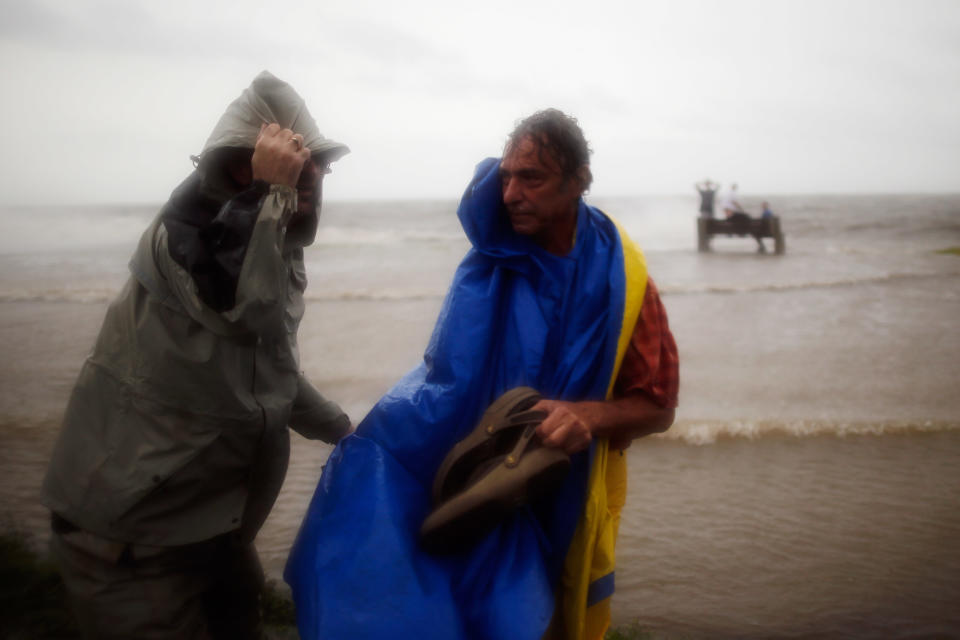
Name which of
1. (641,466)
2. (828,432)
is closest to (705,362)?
(828,432)

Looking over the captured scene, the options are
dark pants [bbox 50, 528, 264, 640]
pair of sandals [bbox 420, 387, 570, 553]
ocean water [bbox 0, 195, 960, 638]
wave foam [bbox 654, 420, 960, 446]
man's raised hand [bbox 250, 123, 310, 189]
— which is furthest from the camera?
wave foam [bbox 654, 420, 960, 446]

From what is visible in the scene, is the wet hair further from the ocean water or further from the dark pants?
the ocean water

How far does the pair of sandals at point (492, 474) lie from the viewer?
1.52 metres

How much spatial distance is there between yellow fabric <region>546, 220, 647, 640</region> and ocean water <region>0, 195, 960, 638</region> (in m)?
1.56

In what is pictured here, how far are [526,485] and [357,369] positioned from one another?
245 inches

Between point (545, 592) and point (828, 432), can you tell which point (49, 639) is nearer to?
point (545, 592)

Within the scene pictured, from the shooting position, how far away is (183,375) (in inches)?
67.2

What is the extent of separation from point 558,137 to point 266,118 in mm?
720

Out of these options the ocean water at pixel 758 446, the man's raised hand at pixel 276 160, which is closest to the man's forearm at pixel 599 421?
the man's raised hand at pixel 276 160

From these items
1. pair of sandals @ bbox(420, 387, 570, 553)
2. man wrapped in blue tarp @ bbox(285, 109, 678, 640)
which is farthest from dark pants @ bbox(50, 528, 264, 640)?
pair of sandals @ bbox(420, 387, 570, 553)

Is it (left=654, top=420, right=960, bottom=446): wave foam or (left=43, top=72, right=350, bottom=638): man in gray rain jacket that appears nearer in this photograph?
(left=43, top=72, right=350, bottom=638): man in gray rain jacket

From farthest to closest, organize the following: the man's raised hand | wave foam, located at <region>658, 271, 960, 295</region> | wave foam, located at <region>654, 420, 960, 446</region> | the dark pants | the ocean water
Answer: wave foam, located at <region>658, 271, 960, 295</region>, wave foam, located at <region>654, 420, 960, 446</region>, the ocean water, the dark pants, the man's raised hand

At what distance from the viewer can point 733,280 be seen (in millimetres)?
15602

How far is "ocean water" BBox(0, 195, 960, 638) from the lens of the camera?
11.4 ft
